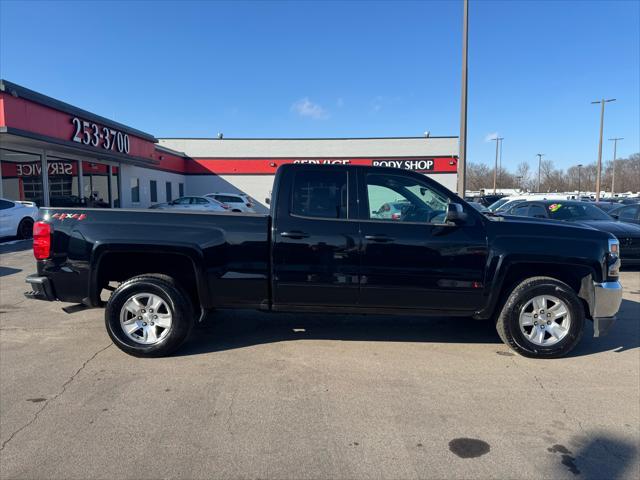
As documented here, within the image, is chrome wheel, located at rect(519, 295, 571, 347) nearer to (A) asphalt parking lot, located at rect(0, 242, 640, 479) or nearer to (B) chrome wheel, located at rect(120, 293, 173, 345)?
(A) asphalt parking lot, located at rect(0, 242, 640, 479)

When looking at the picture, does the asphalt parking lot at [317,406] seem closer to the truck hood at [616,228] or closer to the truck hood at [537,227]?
the truck hood at [537,227]

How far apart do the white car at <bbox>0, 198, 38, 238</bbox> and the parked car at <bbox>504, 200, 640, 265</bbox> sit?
14583 millimetres

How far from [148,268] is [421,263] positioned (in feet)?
9.80

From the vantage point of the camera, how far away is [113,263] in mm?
4699

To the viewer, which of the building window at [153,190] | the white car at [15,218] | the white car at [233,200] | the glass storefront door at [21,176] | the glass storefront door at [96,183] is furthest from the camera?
the building window at [153,190]

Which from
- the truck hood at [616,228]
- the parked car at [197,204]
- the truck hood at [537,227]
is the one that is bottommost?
the truck hood at [616,228]

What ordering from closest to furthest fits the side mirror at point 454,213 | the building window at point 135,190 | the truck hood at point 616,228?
the side mirror at point 454,213, the truck hood at point 616,228, the building window at point 135,190

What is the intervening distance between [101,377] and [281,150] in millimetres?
31195

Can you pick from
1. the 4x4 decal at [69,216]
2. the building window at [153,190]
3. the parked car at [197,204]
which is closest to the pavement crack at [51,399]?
the 4x4 decal at [69,216]

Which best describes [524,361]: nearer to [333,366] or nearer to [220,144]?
[333,366]

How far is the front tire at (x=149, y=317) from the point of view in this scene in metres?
4.41

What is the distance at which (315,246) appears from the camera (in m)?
4.38

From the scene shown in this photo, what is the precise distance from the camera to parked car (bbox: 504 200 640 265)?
30.2 ft

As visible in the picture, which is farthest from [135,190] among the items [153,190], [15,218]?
[15,218]
